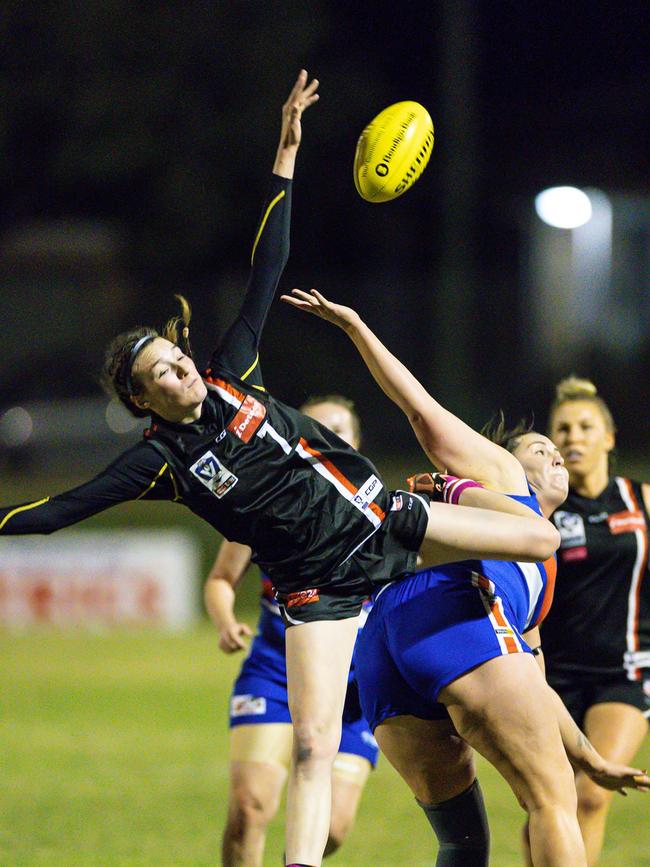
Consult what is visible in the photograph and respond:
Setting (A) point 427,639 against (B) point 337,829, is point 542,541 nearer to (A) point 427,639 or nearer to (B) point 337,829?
(A) point 427,639

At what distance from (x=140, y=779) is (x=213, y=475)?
177 inches

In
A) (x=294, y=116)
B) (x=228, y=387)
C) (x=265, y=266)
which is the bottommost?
(x=228, y=387)

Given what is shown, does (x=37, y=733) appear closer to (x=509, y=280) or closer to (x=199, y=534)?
(x=199, y=534)

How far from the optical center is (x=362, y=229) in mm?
26750

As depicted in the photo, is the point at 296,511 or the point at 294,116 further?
the point at 294,116

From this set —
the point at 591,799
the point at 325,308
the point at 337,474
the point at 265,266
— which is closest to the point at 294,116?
the point at 265,266

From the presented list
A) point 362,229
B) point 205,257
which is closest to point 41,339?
point 205,257

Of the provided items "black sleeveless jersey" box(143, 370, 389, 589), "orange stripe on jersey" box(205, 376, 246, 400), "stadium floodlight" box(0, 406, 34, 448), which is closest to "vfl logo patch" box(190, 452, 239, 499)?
"black sleeveless jersey" box(143, 370, 389, 589)

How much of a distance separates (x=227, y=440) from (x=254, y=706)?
1496mm

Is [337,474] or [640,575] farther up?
[337,474]

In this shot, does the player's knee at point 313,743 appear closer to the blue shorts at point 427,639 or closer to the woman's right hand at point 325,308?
the blue shorts at point 427,639

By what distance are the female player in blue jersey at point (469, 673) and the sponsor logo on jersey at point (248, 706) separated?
1048 mm

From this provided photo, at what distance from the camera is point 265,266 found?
455cm

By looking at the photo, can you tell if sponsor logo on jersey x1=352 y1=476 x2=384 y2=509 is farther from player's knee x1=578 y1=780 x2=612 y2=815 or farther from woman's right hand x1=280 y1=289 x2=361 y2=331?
player's knee x1=578 y1=780 x2=612 y2=815
